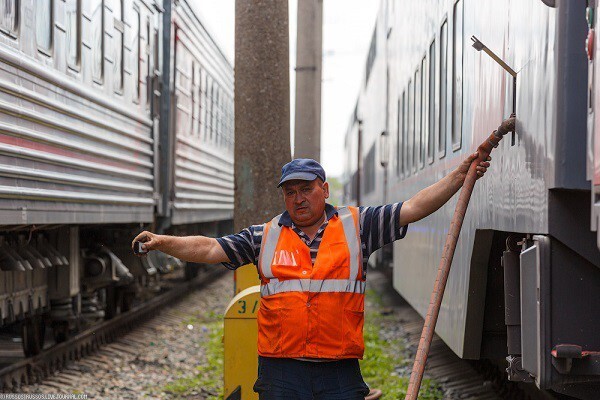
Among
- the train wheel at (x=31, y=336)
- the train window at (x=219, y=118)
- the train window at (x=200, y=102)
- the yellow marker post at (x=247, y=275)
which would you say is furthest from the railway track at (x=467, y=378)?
the train window at (x=219, y=118)

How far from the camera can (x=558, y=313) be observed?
341cm

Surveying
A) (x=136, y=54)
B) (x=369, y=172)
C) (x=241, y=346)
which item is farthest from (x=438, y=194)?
(x=369, y=172)

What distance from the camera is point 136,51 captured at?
10562 mm

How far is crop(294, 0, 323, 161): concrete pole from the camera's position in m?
9.52

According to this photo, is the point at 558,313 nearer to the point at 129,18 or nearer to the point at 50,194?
the point at 50,194

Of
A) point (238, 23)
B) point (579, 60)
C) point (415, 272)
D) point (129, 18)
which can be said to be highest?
point (129, 18)

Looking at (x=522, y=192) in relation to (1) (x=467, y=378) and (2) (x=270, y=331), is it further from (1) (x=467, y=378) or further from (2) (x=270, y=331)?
(1) (x=467, y=378)

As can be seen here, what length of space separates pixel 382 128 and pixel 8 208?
287 inches

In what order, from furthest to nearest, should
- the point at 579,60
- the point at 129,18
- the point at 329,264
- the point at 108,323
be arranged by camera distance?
the point at 108,323
the point at 129,18
the point at 329,264
the point at 579,60

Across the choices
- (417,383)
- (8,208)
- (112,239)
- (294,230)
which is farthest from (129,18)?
(417,383)

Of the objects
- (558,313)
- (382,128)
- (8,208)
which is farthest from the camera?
(382,128)

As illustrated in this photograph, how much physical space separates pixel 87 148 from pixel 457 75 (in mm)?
3747

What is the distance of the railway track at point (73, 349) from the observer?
8.00 metres

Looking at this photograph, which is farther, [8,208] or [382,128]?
[382,128]
